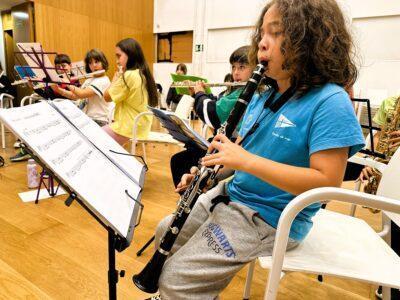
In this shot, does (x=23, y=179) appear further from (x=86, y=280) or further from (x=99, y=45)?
(x=99, y=45)

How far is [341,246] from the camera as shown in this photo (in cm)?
87

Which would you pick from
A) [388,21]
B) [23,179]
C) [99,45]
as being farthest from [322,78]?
[99,45]

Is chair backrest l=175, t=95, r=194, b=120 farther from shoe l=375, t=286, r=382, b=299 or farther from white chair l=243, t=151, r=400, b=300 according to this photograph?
shoe l=375, t=286, r=382, b=299

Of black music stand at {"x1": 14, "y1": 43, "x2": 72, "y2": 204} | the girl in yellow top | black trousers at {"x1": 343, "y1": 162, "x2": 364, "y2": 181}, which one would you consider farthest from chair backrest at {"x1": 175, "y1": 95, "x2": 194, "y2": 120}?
black trousers at {"x1": 343, "y1": 162, "x2": 364, "y2": 181}

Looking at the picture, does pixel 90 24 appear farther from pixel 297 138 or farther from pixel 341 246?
pixel 341 246

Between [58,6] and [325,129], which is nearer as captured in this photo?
[325,129]

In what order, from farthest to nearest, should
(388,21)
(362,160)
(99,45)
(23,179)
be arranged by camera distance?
(99,45)
(388,21)
(23,179)
(362,160)

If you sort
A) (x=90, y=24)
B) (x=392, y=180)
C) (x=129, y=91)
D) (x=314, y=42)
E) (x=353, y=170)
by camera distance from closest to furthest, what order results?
1. (x=314, y=42)
2. (x=392, y=180)
3. (x=353, y=170)
4. (x=129, y=91)
5. (x=90, y=24)

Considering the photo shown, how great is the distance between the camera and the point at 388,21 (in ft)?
16.4

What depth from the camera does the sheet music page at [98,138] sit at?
2.78 ft

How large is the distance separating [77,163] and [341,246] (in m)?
0.80

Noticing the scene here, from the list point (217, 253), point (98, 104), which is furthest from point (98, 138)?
point (98, 104)

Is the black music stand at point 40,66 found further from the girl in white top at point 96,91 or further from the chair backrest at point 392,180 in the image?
the chair backrest at point 392,180

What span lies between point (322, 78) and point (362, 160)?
2.15 ft
